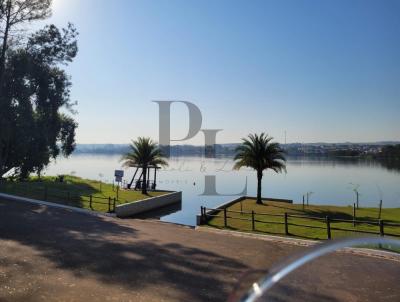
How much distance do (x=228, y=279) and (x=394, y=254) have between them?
5.39 m

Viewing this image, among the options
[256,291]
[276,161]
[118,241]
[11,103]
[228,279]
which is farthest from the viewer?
[11,103]

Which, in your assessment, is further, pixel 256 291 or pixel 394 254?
pixel 394 254

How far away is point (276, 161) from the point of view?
30.9 meters

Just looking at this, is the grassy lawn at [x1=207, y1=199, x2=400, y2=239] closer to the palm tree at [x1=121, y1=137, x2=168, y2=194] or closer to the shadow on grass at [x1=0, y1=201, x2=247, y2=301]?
the shadow on grass at [x1=0, y1=201, x2=247, y2=301]

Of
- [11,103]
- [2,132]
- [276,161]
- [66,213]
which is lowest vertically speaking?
[66,213]

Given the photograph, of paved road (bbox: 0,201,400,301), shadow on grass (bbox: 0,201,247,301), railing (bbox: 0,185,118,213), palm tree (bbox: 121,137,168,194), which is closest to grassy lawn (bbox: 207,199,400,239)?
paved road (bbox: 0,201,400,301)

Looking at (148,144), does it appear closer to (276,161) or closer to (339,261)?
(276,161)

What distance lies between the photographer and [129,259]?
9883 mm

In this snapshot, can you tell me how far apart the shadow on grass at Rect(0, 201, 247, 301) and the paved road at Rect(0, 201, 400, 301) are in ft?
0.07

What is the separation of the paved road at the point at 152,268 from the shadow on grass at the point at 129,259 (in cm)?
2

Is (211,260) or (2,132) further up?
(2,132)

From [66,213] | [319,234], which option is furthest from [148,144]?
[319,234]

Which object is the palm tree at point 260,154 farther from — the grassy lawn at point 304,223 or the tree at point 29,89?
the tree at point 29,89

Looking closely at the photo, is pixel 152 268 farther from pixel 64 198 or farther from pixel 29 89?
pixel 29 89
